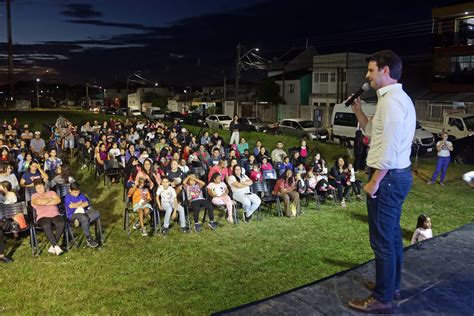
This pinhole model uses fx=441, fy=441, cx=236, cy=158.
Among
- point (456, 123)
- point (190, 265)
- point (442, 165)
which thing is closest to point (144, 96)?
point (456, 123)

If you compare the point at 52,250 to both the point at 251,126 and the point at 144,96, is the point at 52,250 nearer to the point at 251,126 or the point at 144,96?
the point at 251,126

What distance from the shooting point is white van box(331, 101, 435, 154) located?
18.1 meters

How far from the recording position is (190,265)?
6.57 metres

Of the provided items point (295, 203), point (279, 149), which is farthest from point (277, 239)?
point (279, 149)

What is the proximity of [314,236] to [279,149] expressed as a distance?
5746 millimetres

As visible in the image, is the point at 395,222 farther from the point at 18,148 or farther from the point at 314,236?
the point at 18,148

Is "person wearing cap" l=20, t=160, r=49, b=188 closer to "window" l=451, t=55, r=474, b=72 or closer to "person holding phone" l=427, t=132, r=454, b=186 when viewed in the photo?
"person holding phone" l=427, t=132, r=454, b=186

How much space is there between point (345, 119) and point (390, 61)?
59.8 feet

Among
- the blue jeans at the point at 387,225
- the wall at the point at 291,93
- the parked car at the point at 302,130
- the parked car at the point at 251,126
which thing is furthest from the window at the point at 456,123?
the wall at the point at 291,93

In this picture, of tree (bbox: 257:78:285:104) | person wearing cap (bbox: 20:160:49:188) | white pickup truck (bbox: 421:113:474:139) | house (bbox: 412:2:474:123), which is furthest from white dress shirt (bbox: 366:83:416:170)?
tree (bbox: 257:78:285:104)

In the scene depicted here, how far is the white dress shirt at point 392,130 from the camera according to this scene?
282 cm

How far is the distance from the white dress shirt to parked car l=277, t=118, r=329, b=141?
1915 cm

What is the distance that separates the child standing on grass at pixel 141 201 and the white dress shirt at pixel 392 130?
586cm

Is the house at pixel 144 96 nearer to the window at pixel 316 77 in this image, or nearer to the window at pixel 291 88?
the window at pixel 291 88
